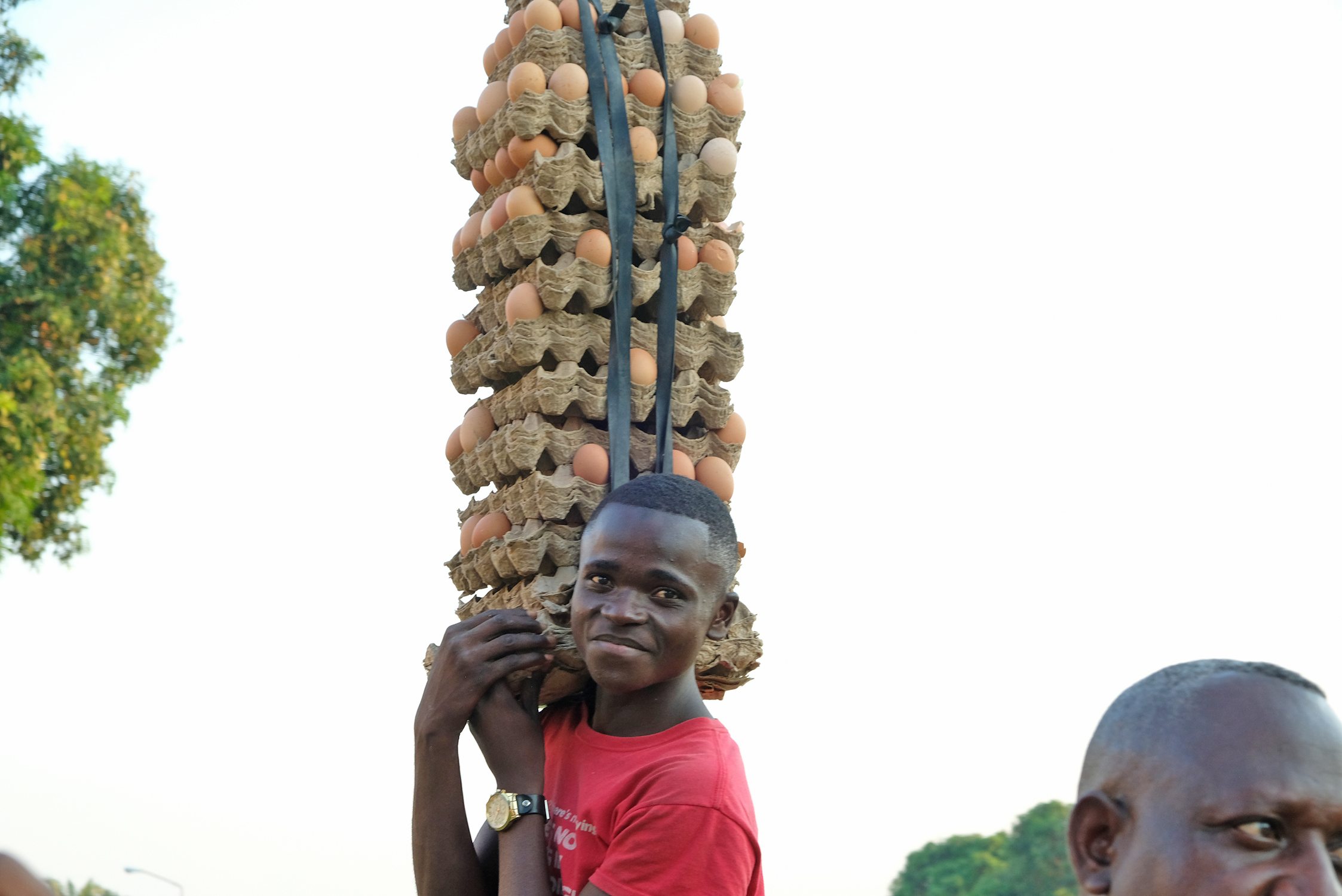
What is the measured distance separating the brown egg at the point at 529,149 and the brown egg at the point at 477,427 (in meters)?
0.61

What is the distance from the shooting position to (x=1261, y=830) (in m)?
1.52

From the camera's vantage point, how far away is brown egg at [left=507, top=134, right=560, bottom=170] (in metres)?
3.19

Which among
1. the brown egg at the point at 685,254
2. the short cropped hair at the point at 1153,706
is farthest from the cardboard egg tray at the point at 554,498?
the short cropped hair at the point at 1153,706

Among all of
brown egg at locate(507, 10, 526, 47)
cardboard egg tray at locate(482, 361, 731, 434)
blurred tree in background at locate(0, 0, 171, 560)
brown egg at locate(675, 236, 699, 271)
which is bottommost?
cardboard egg tray at locate(482, 361, 731, 434)

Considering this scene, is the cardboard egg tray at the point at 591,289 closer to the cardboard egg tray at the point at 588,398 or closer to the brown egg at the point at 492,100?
the cardboard egg tray at the point at 588,398

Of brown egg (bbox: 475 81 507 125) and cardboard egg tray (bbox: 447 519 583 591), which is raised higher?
brown egg (bbox: 475 81 507 125)

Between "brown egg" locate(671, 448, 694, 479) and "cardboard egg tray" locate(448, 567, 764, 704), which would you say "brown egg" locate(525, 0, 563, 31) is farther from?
"cardboard egg tray" locate(448, 567, 764, 704)

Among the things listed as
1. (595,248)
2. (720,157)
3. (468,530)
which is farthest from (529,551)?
(720,157)

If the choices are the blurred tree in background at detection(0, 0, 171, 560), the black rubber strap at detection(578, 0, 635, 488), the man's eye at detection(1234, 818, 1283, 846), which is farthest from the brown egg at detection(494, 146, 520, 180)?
the blurred tree in background at detection(0, 0, 171, 560)

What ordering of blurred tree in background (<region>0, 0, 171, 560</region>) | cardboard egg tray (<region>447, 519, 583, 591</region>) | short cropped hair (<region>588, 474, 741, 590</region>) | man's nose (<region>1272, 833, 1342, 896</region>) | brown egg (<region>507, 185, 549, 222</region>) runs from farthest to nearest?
1. blurred tree in background (<region>0, 0, 171, 560</region>)
2. brown egg (<region>507, 185, 549, 222</region>)
3. cardboard egg tray (<region>447, 519, 583, 591</region>)
4. short cropped hair (<region>588, 474, 741, 590</region>)
5. man's nose (<region>1272, 833, 1342, 896</region>)

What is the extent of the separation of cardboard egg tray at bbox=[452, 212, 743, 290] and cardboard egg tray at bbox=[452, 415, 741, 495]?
0.40 metres

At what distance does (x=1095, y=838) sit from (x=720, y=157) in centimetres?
212

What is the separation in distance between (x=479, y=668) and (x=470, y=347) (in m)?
0.93

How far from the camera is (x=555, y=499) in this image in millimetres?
2928
